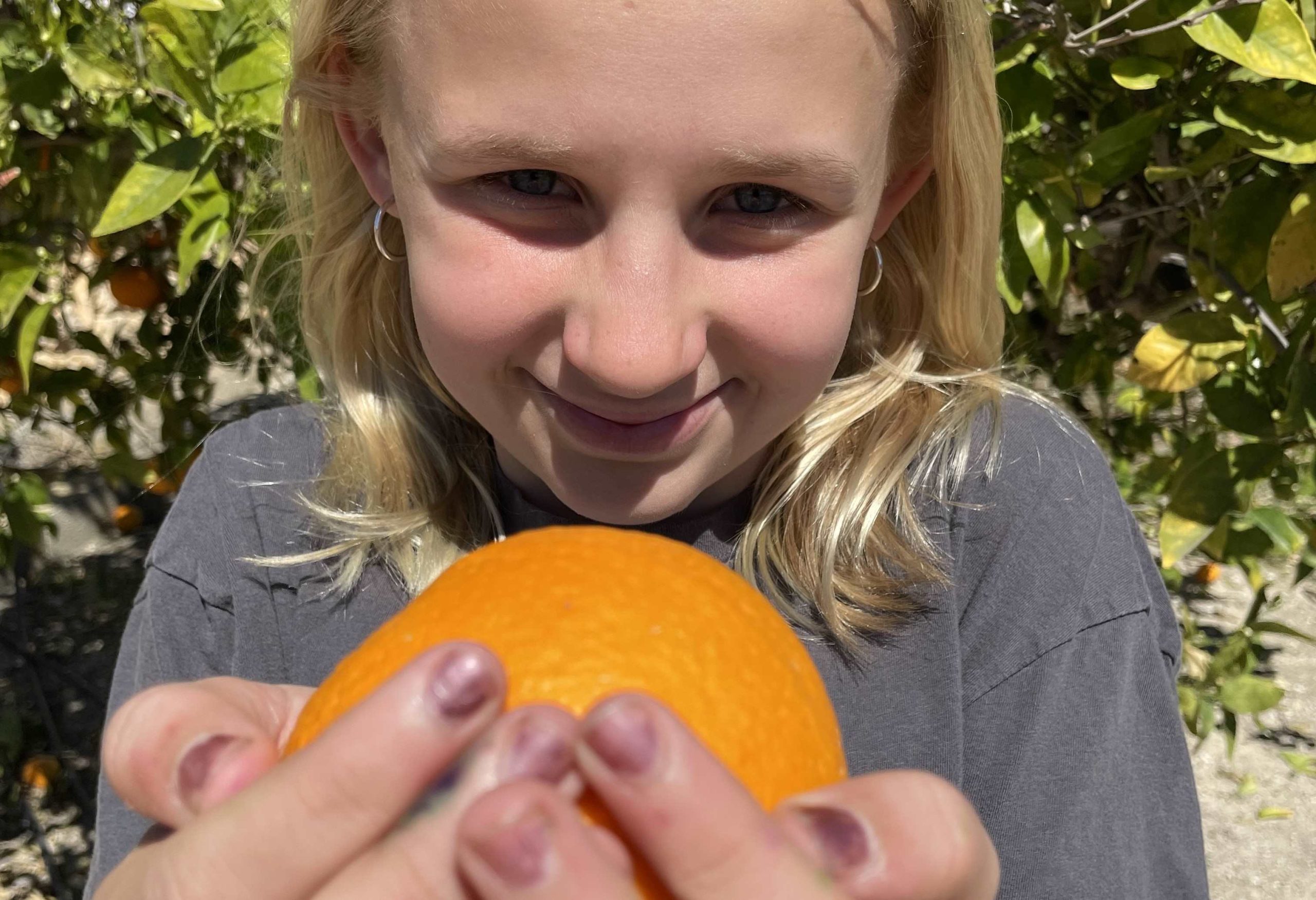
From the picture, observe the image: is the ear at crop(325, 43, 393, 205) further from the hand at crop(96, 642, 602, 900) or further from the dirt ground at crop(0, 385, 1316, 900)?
the dirt ground at crop(0, 385, 1316, 900)

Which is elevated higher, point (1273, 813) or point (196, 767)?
point (196, 767)

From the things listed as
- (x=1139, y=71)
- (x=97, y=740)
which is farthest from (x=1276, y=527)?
(x=97, y=740)

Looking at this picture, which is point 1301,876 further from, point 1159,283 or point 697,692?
point 697,692

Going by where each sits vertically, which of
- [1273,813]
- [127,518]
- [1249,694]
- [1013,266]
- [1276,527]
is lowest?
[1273,813]

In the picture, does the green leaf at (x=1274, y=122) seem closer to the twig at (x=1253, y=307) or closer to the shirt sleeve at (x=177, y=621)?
the twig at (x=1253, y=307)

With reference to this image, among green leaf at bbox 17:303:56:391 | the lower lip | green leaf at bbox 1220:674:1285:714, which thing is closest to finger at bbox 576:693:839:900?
the lower lip

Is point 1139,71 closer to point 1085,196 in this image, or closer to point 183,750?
point 1085,196

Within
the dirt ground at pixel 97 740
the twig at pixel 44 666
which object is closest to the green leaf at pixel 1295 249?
the dirt ground at pixel 97 740
